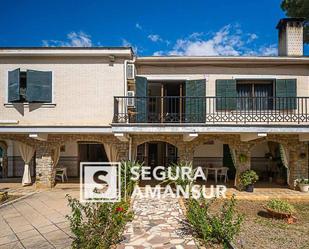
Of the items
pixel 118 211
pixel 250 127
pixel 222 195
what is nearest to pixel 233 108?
pixel 250 127

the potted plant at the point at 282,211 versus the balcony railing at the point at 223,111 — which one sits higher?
the balcony railing at the point at 223,111

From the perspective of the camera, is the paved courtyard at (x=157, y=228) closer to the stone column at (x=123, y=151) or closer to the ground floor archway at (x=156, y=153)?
the stone column at (x=123, y=151)

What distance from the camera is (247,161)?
1327cm

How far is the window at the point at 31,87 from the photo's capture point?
12.6 metres

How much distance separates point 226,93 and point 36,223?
9.99m

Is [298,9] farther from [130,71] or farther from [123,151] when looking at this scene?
[123,151]

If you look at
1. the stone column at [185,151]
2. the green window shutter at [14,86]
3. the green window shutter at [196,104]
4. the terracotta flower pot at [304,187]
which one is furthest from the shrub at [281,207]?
the green window shutter at [14,86]

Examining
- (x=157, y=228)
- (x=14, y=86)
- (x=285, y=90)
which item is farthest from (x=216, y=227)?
(x=14, y=86)

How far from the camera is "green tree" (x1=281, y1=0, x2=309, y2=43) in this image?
19217 millimetres

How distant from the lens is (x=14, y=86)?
41.7 feet

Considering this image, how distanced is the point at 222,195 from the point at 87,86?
8293 millimetres

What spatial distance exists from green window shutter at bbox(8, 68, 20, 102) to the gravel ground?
37.0 feet

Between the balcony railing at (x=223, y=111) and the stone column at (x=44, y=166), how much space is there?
4.35m
